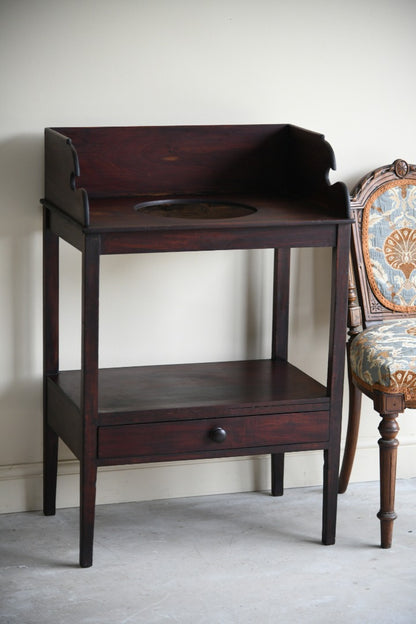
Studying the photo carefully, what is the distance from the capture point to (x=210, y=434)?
8.37 feet

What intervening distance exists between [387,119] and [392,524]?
4.11 feet

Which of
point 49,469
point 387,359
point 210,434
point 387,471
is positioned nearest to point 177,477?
point 49,469

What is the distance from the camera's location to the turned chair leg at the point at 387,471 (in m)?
2.66

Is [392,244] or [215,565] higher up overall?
[392,244]

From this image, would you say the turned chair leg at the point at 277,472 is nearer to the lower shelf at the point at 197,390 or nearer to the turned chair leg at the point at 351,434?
the turned chair leg at the point at 351,434

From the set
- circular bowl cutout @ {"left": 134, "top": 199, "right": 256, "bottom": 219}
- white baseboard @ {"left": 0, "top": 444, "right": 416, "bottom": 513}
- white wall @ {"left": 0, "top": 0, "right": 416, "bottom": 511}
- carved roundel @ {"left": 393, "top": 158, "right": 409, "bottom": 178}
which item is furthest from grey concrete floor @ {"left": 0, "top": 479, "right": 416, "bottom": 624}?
carved roundel @ {"left": 393, "top": 158, "right": 409, "bottom": 178}

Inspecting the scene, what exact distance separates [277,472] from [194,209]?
0.90 meters

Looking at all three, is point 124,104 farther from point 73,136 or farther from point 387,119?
point 387,119

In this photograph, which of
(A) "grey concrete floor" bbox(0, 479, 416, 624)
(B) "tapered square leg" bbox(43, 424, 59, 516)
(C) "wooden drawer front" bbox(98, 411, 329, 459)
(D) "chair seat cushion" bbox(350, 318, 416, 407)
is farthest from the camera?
(B) "tapered square leg" bbox(43, 424, 59, 516)

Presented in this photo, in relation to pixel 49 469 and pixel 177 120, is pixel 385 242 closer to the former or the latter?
pixel 177 120

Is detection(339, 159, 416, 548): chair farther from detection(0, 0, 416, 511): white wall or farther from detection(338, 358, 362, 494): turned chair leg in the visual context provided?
detection(0, 0, 416, 511): white wall

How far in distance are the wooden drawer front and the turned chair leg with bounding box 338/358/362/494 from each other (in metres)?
0.37

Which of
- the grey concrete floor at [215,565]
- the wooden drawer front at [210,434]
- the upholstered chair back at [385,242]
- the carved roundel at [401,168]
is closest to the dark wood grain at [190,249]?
the wooden drawer front at [210,434]

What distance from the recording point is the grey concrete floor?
2354 mm
